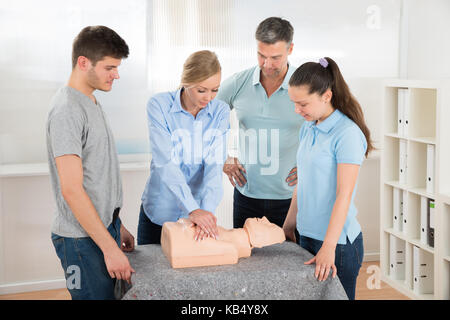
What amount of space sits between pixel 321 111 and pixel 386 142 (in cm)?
133

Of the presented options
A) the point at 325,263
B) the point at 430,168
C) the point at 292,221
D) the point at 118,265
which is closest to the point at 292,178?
the point at 292,221

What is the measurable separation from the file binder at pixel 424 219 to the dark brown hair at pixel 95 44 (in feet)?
5.22

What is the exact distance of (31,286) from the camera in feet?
7.70

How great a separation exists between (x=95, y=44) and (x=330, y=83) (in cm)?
58

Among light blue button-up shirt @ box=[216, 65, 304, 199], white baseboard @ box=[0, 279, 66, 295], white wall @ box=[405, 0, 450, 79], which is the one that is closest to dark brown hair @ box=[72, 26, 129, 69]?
light blue button-up shirt @ box=[216, 65, 304, 199]

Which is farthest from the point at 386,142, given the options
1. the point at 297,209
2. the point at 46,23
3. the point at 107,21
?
the point at 46,23

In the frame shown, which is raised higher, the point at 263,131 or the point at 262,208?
the point at 263,131

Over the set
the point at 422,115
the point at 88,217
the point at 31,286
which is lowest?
the point at 31,286

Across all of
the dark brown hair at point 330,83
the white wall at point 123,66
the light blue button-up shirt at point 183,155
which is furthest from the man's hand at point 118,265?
the white wall at point 123,66

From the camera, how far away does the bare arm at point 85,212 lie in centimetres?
117

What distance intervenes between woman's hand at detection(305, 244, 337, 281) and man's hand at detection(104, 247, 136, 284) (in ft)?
1.40

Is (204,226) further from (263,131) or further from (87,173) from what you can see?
(263,131)

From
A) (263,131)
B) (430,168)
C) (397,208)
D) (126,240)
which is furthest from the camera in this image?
(397,208)
